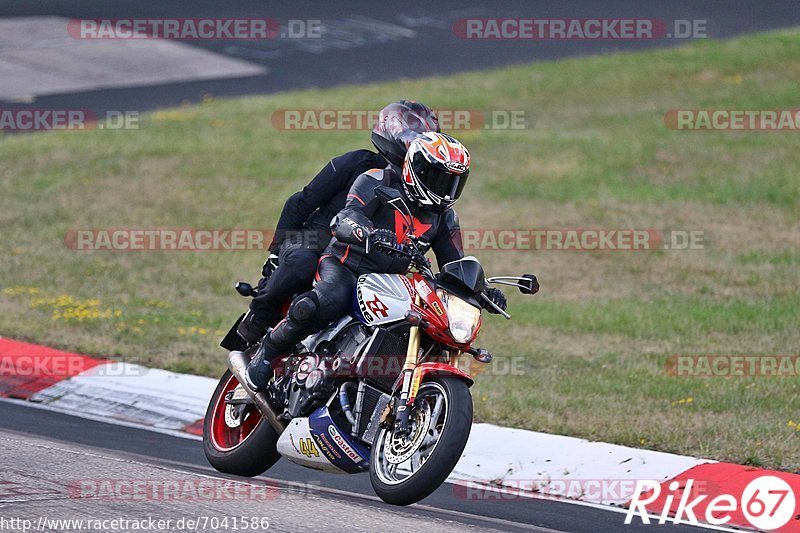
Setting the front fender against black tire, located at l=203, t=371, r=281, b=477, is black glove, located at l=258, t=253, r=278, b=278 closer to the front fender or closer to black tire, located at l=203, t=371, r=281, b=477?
black tire, located at l=203, t=371, r=281, b=477

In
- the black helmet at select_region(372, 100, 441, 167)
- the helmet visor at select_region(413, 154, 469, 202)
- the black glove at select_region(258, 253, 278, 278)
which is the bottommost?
the black glove at select_region(258, 253, 278, 278)

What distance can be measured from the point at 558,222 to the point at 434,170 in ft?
36.5

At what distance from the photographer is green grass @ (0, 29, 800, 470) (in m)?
11.1

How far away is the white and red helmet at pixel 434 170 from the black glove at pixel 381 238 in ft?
1.43

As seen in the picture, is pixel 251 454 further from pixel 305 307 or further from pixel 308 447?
pixel 305 307

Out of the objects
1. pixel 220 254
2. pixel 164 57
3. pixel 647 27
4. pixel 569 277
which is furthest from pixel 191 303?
pixel 647 27

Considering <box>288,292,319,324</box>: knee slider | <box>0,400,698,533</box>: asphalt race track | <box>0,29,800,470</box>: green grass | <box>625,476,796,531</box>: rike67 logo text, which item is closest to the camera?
<box>0,400,698,533</box>: asphalt race track

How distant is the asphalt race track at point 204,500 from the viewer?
704cm

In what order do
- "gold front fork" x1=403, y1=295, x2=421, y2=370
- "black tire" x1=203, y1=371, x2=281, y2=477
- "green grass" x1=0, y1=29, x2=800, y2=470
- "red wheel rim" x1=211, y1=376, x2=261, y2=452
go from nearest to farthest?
1. "gold front fork" x1=403, y1=295, x2=421, y2=370
2. "black tire" x1=203, y1=371, x2=281, y2=477
3. "red wheel rim" x1=211, y1=376, x2=261, y2=452
4. "green grass" x1=0, y1=29, x2=800, y2=470

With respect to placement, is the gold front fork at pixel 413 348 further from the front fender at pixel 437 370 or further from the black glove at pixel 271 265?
the black glove at pixel 271 265

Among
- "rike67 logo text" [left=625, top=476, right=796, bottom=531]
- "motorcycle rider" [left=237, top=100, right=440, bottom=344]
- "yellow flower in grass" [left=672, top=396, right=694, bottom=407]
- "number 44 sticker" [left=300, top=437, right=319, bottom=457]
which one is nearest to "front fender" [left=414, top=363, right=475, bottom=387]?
"number 44 sticker" [left=300, top=437, right=319, bottom=457]

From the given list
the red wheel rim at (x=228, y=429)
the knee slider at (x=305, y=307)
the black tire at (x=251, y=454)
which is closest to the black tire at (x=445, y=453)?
the knee slider at (x=305, y=307)

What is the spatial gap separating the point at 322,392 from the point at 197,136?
1498cm

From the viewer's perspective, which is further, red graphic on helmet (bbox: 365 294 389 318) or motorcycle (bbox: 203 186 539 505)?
red graphic on helmet (bbox: 365 294 389 318)
